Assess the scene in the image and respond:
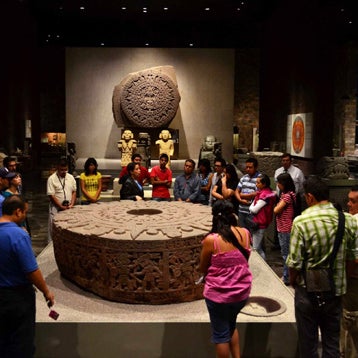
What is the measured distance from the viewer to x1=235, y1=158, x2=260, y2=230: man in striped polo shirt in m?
5.91

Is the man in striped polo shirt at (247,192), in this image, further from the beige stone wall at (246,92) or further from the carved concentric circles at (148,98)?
the beige stone wall at (246,92)

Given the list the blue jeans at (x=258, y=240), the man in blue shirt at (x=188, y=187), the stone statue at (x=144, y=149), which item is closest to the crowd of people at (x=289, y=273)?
the blue jeans at (x=258, y=240)

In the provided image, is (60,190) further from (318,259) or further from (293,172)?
(318,259)

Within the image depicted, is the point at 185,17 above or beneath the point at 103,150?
above

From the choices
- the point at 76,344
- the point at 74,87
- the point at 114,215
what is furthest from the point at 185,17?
the point at 76,344

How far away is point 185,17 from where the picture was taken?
55.9ft

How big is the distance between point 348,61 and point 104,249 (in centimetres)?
1392

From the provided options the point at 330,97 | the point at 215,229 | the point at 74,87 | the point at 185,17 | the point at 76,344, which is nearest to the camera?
the point at 215,229

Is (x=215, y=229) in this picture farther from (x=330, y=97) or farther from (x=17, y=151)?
(x=17, y=151)

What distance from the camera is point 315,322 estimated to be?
3.03 meters

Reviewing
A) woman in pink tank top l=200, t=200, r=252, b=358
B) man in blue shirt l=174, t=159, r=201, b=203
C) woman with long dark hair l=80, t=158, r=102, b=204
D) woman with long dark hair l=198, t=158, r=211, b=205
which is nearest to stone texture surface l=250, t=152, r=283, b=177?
woman with long dark hair l=198, t=158, r=211, b=205

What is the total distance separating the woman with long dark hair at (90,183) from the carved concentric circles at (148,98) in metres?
6.66

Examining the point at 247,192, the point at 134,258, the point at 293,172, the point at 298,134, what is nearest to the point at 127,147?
the point at 298,134

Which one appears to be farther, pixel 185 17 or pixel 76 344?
pixel 185 17
